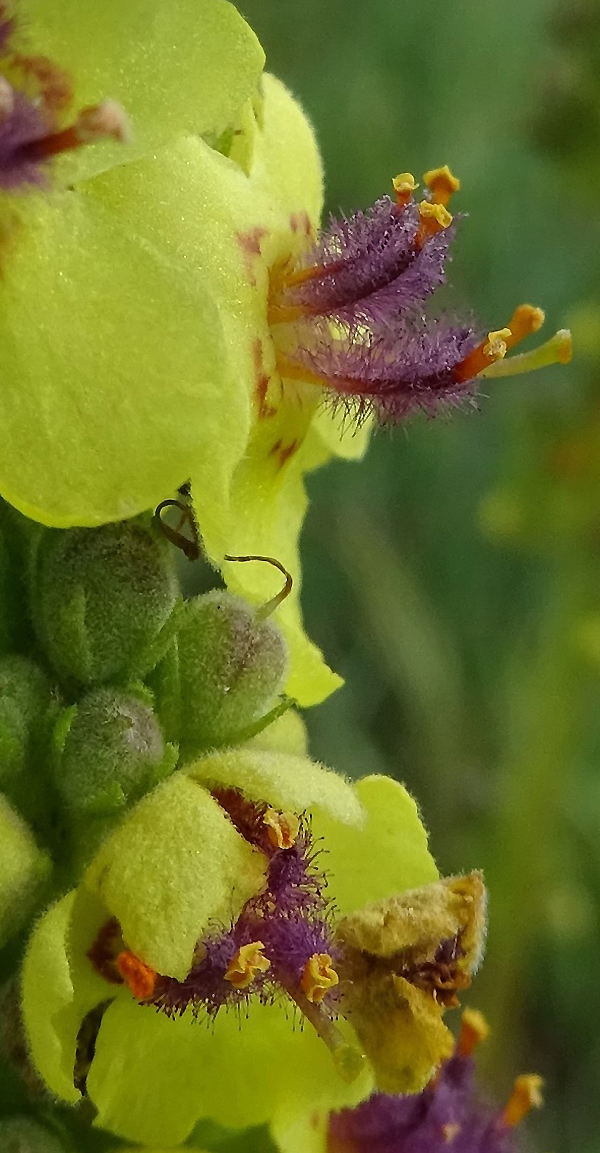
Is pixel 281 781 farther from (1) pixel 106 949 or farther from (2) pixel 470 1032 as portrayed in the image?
(2) pixel 470 1032

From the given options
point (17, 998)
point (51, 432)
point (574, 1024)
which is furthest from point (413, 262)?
point (574, 1024)

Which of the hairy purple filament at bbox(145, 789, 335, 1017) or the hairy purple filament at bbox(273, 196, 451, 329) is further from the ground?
the hairy purple filament at bbox(273, 196, 451, 329)

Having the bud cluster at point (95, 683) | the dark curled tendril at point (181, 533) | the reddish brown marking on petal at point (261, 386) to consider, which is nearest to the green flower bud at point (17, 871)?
the bud cluster at point (95, 683)

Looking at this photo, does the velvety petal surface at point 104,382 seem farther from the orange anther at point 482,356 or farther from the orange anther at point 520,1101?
the orange anther at point 520,1101

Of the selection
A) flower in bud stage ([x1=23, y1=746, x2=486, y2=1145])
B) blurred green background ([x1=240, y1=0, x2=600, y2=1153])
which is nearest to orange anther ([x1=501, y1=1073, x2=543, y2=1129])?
flower in bud stage ([x1=23, y1=746, x2=486, y2=1145])

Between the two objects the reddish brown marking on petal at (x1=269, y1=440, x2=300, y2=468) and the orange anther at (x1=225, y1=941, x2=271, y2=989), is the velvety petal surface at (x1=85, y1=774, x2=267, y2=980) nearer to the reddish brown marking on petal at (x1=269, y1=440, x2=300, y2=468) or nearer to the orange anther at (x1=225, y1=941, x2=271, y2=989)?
the orange anther at (x1=225, y1=941, x2=271, y2=989)

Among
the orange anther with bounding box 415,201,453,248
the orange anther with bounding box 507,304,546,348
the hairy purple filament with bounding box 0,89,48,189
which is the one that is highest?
the hairy purple filament with bounding box 0,89,48,189

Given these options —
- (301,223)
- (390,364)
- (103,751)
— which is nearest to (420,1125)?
(103,751)
